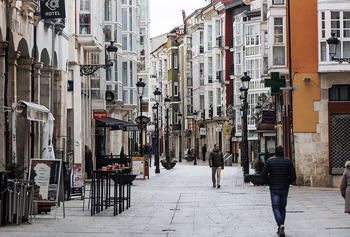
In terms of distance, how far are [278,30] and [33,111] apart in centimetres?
1819

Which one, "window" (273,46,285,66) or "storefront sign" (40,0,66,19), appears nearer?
"storefront sign" (40,0,66,19)

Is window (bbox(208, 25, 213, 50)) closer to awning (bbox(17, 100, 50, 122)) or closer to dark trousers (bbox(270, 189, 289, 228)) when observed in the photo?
awning (bbox(17, 100, 50, 122))

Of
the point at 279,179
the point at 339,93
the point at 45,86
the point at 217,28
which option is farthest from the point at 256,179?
the point at 217,28

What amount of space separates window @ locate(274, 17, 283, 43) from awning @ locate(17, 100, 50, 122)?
55.7 ft

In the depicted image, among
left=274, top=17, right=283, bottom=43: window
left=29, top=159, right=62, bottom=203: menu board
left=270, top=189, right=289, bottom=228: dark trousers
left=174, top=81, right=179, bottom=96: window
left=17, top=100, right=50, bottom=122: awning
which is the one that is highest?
left=174, top=81, right=179, bottom=96: window

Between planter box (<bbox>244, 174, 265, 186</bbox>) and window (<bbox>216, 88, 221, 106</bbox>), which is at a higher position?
window (<bbox>216, 88, 221, 106</bbox>)

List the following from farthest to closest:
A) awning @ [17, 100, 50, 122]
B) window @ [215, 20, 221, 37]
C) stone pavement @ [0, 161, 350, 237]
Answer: window @ [215, 20, 221, 37] < awning @ [17, 100, 50, 122] < stone pavement @ [0, 161, 350, 237]

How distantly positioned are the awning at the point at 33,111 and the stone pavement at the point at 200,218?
7.11ft

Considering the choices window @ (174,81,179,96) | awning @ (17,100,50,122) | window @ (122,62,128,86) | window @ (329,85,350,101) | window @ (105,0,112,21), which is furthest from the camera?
window @ (174,81,179,96)

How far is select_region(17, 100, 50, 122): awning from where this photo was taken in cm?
1723

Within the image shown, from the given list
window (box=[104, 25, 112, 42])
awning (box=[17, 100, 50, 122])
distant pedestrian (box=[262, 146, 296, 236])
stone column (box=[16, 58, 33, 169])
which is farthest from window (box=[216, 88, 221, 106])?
distant pedestrian (box=[262, 146, 296, 236])

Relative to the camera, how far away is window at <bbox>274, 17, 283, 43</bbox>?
33844 mm

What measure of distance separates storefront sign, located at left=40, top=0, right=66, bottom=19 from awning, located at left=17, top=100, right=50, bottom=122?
4.65 m

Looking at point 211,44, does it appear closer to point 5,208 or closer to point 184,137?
point 184,137
